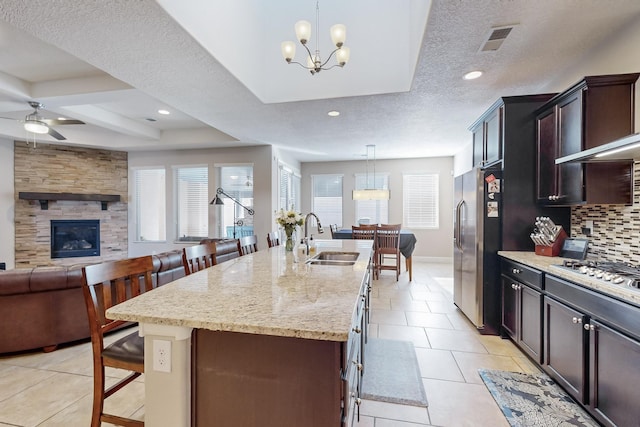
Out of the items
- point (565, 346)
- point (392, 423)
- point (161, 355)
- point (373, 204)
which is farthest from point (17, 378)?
point (373, 204)

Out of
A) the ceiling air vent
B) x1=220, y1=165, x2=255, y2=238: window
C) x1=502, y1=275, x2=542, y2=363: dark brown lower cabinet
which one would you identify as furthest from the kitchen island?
x1=220, y1=165, x2=255, y2=238: window

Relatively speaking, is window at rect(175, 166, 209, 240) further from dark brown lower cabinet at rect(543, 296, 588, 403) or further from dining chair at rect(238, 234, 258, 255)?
dark brown lower cabinet at rect(543, 296, 588, 403)

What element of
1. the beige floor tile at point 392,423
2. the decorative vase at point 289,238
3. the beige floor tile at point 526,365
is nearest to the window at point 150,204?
the decorative vase at point 289,238

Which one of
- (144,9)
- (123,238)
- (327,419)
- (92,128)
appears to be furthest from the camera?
(123,238)

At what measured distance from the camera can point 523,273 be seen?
2.46 meters

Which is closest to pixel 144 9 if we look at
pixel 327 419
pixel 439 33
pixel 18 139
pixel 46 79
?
pixel 439 33

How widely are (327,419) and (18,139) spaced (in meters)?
7.35

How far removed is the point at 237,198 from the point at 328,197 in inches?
105

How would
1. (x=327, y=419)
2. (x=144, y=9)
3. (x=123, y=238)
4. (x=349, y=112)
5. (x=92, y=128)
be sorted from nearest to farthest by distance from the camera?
1. (x=327, y=419)
2. (x=144, y=9)
3. (x=349, y=112)
4. (x=92, y=128)
5. (x=123, y=238)

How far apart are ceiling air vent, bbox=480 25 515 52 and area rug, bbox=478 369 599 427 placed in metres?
2.64

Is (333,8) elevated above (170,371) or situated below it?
above

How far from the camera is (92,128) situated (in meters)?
5.72

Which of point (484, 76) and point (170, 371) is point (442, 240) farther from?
point (170, 371)

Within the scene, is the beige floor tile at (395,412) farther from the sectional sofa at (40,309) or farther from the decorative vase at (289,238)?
the sectional sofa at (40,309)
